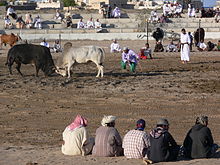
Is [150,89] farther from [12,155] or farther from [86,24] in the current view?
[86,24]

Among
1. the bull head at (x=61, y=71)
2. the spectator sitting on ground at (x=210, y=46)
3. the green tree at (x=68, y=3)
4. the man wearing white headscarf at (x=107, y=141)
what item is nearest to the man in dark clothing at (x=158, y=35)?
the spectator sitting on ground at (x=210, y=46)

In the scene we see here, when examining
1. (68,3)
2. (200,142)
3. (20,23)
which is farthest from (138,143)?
(68,3)

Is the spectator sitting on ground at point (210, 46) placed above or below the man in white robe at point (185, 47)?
below

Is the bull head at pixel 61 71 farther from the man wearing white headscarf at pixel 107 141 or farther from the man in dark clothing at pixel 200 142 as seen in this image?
the man in dark clothing at pixel 200 142

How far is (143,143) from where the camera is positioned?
1294 centimetres

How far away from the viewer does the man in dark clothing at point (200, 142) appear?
42.5ft

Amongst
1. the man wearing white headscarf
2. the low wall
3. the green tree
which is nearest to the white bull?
the man wearing white headscarf

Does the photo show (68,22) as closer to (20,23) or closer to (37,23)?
(37,23)

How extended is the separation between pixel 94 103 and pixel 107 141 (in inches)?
274

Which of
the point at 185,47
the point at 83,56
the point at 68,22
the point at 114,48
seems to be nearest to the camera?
the point at 83,56

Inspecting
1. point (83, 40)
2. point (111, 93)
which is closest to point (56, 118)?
point (111, 93)

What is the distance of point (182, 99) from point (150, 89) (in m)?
1.86

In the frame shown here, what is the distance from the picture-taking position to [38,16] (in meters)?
49.8

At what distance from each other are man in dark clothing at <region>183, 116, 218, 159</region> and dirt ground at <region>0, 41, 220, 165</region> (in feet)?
0.64
